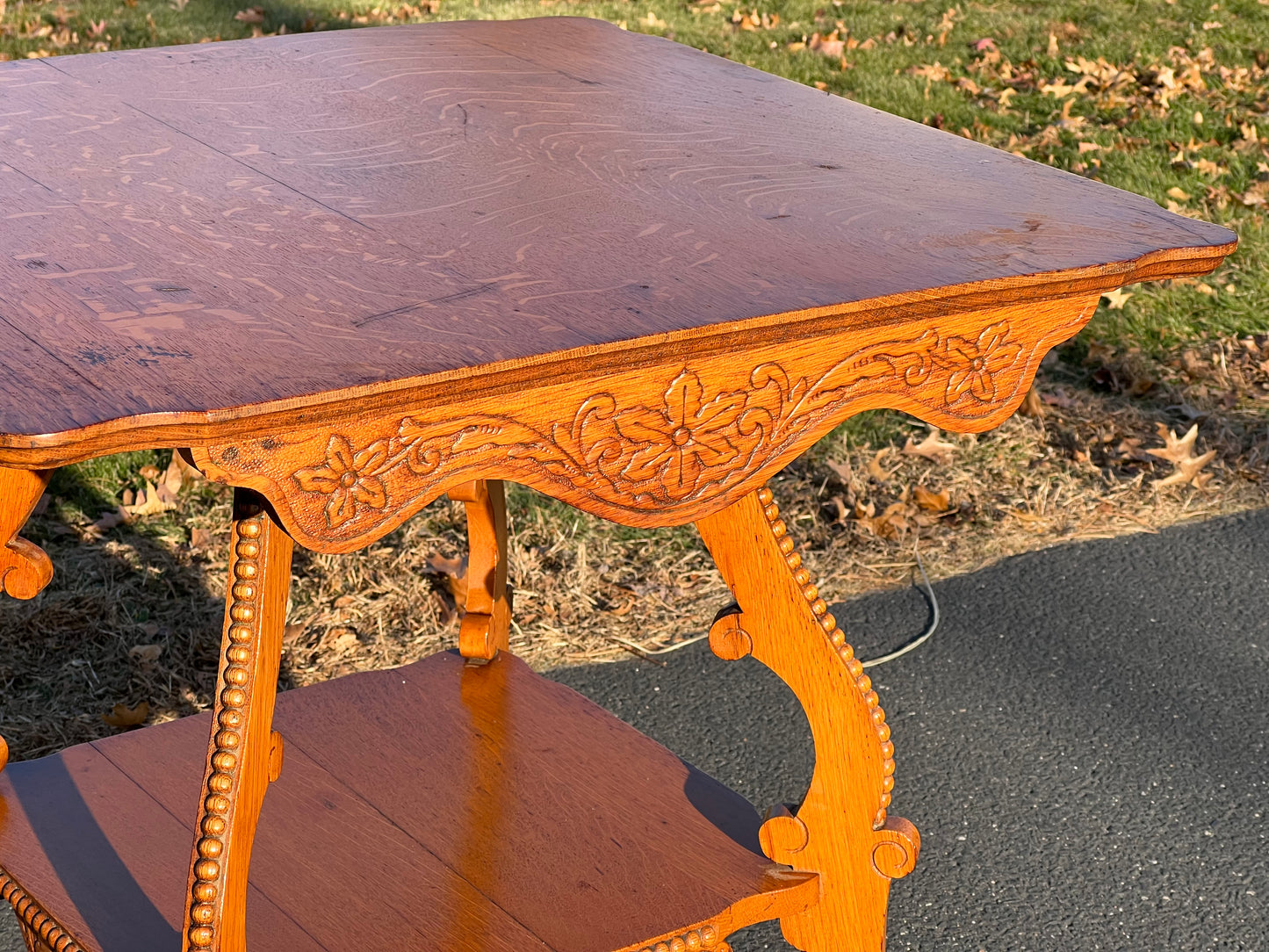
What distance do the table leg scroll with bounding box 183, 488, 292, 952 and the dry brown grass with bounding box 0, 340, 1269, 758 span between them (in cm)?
131

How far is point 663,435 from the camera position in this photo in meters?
1.41

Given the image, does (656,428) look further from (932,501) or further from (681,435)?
(932,501)

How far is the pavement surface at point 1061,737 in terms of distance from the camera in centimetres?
227

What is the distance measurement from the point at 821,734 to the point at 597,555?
1441mm

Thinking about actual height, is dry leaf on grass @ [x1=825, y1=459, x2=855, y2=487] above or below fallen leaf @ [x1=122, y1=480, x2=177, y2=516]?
above

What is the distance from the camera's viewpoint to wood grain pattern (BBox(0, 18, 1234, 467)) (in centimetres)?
117

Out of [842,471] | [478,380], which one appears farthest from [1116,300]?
[478,380]

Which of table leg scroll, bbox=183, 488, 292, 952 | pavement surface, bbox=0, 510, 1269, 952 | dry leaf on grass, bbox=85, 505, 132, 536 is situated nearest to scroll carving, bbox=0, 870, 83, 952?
table leg scroll, bbox=183, 488, 292, 952

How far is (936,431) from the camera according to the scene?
3764mm

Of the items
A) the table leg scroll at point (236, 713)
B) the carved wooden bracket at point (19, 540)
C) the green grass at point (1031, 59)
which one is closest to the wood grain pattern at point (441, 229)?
the table leg scroll at point (236, 713)

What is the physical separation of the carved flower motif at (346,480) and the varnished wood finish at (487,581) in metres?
1.05

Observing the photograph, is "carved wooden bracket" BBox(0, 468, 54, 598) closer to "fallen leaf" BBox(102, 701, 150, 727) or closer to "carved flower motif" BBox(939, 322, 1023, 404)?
"fallen leaf" BBox(102, 701, 150, 727)

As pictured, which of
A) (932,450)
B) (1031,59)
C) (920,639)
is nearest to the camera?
(920,639)

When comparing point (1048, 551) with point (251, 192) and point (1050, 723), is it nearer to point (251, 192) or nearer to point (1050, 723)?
point (1050, 723)
